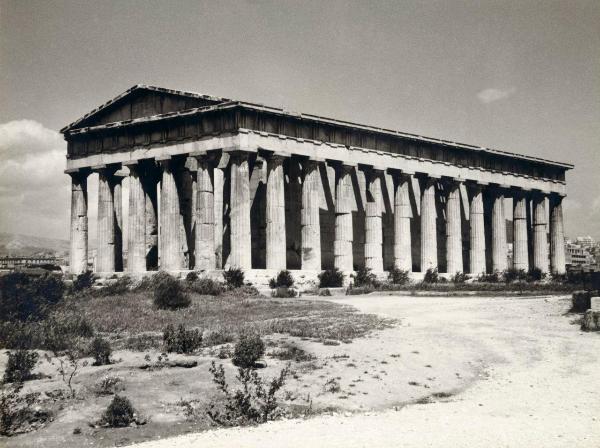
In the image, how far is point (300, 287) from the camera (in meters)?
35.4

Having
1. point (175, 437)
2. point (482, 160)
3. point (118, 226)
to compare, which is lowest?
point (175, 437)

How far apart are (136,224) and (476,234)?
26.2 metres

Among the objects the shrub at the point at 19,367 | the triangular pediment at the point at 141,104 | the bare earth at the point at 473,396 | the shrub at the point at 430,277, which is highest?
the triangular pediment at the point at 141,104

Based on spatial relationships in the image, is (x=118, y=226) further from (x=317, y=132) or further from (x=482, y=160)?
(x=482, y=160)

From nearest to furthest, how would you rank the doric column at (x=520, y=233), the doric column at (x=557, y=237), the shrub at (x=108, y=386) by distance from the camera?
the shrub at (x=108, y=386) < the doric column at (x=520, y=233) < the doric column at (x=557, y=237)

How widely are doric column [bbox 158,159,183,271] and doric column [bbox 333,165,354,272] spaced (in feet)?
33.2

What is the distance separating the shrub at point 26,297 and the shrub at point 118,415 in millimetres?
11604

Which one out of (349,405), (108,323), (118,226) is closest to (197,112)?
(118,226)

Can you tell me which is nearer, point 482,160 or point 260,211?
point 260,211

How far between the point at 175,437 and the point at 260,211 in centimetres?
3146

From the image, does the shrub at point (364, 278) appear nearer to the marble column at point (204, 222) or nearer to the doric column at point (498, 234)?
the marble column at point (204, 222)

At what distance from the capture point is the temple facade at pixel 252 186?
1412 inches

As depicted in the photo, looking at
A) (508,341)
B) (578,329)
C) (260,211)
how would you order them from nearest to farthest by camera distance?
(508,341) < (578,329) < (260,211)

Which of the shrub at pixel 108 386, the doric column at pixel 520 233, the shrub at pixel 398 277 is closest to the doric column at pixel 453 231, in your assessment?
the shrub at pixel 398 277
